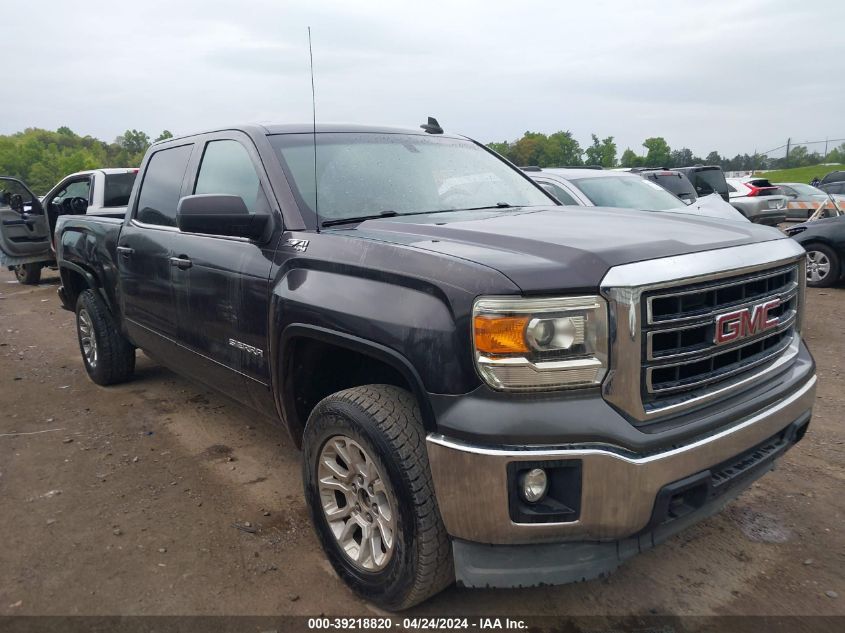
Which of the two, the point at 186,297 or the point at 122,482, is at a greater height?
the point at 186,297

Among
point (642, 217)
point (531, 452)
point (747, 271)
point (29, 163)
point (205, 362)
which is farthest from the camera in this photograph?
point (29, 163)

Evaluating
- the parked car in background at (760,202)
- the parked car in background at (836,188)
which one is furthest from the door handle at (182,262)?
the parked car in background at (836,188)

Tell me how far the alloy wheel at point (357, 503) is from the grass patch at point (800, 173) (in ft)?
174

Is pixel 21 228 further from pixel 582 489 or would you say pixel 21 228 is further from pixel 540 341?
pixel 582 489

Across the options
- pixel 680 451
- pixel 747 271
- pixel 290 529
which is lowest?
pixel 290 529

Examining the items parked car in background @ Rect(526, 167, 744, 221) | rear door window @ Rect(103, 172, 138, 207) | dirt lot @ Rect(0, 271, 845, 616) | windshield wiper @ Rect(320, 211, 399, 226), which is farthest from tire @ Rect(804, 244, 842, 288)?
rear door window @ Rect(103, 172, 138, 207)

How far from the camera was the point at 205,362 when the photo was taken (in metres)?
3.61

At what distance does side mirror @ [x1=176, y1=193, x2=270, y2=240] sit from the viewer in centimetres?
290

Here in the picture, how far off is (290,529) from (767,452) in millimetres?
2108

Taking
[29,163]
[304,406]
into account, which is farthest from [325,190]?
[29,163]

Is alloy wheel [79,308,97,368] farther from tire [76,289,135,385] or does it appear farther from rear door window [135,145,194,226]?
rear door window [135,145,194,226]

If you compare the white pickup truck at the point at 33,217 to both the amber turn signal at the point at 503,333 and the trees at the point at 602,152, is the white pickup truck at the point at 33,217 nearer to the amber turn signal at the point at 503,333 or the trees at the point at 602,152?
the amber turn signal at the point at 503,333

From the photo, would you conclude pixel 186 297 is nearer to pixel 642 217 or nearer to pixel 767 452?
pixel 642 217

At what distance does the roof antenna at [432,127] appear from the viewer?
4068mm
